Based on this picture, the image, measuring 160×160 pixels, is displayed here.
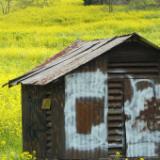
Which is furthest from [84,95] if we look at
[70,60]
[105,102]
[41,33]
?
[41,33]

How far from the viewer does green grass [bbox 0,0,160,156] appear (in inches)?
790

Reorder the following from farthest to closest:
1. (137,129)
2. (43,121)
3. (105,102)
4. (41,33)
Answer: (41,33)
(43,121)
(137,129)
(105,102)

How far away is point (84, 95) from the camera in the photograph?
1350 centimetres

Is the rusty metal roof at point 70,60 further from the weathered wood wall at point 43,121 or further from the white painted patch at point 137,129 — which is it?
the white painted patch at point 137,129

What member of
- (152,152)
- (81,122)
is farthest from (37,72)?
(152,152)

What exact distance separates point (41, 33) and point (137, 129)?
47469 millimetres

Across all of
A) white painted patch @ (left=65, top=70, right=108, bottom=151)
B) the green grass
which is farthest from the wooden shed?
the green grass

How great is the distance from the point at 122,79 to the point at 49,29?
51604 mm

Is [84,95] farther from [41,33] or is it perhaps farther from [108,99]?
[41,33]

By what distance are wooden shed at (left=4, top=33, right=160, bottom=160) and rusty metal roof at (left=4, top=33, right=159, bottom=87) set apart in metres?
0.02

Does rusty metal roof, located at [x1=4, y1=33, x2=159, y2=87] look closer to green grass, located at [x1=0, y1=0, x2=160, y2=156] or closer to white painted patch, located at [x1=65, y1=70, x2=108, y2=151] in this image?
white painted patch, located at [x1=65, y1=70, x2=108, y2=151]

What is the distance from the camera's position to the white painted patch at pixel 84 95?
13.4 meters

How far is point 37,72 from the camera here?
15.2m

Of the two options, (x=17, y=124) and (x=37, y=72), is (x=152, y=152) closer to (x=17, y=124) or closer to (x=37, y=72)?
(x=37, y=72)
